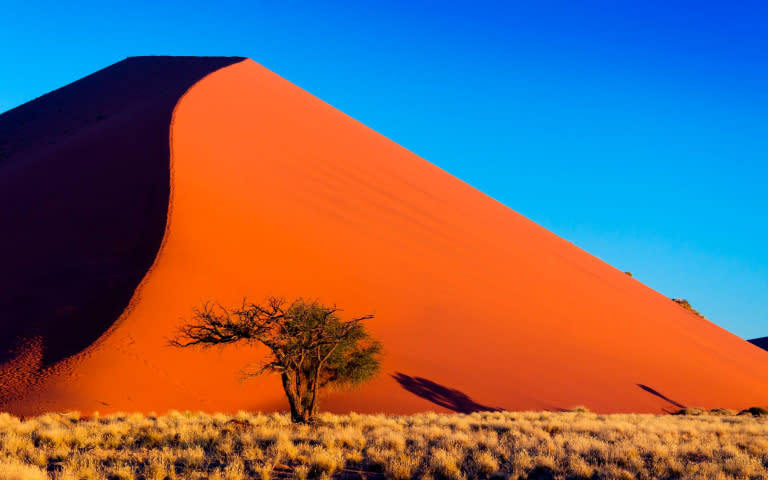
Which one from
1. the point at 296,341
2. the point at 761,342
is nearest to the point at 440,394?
the point at 296,341

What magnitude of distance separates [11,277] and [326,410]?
36.8 ft

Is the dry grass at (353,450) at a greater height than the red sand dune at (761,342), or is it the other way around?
the red sand dune at (761,342)

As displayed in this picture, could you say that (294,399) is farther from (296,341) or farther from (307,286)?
(307,286)

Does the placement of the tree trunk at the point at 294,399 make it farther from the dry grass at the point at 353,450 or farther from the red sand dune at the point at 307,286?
the red sand dune at the point at 307,286

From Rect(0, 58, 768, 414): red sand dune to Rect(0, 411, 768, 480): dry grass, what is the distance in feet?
10.6

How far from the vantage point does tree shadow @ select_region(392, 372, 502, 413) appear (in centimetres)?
1745

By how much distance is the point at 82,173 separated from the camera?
2523cm

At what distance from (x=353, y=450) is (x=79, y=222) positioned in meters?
16.3

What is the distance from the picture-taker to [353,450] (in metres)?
9.59

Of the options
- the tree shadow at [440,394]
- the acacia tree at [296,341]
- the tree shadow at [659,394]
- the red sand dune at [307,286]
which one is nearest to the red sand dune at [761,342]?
the red sand dune at [307,286]

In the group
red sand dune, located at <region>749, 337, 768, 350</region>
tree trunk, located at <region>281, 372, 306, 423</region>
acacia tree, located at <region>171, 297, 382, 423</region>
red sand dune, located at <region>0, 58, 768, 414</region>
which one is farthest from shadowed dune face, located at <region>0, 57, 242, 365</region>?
red sand dune, located at <region>749, 337, 768, 350</region>

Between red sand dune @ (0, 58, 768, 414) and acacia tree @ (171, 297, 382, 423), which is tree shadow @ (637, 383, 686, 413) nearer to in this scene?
red sand dune @ (0, 58, 768, 414)

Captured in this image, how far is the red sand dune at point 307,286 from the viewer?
52.2ft

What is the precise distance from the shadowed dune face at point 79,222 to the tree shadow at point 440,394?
8.66 m
